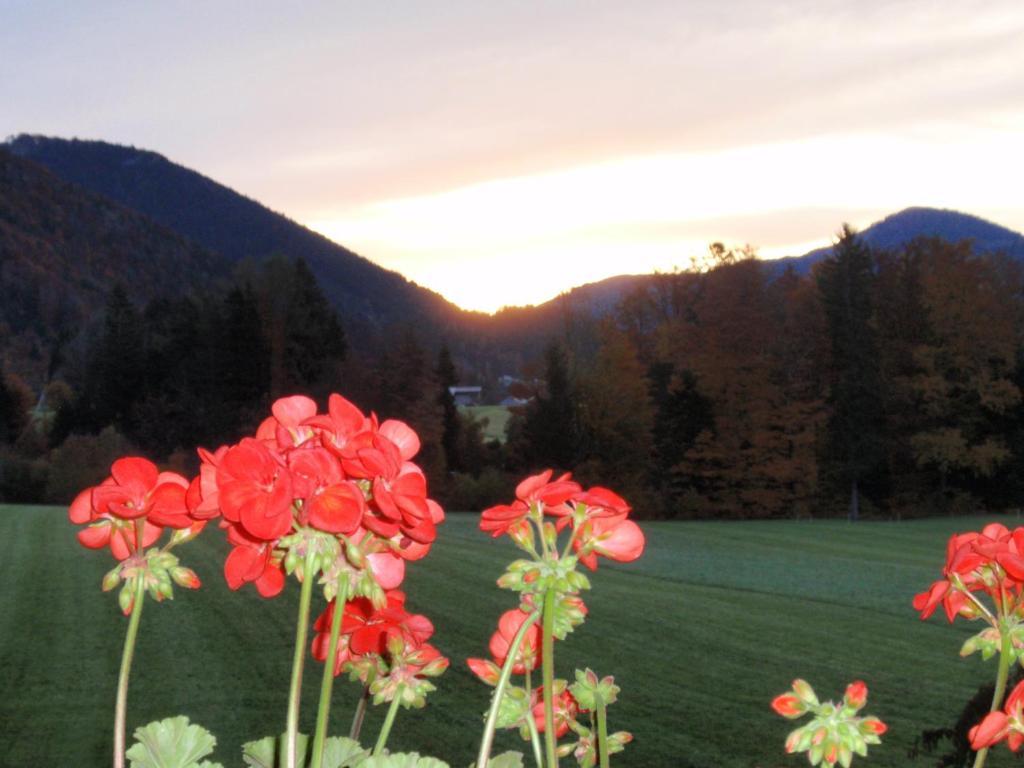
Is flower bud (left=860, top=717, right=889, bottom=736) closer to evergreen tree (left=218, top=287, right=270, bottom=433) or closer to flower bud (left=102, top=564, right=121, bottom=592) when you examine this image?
flower bud (left=102, top=564, right=121, bottom=592)

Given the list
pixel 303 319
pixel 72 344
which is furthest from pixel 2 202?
pixel 303 319

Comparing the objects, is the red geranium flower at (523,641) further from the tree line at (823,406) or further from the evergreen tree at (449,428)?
the evergreen tree at (449,428)

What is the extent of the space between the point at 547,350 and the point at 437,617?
23113 millimetres

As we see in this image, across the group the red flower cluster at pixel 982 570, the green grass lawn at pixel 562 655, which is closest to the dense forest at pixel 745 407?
the green grass lawn at pixel 562 655

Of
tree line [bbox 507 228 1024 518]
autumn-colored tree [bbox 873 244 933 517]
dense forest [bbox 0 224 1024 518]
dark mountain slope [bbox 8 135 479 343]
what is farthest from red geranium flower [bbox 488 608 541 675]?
dark mountain slope [bbox 8 135 479 343]

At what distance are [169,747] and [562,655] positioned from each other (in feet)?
33.6

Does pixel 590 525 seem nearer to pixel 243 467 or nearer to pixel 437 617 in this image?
pixel 243 467

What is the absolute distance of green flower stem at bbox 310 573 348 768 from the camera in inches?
30.0

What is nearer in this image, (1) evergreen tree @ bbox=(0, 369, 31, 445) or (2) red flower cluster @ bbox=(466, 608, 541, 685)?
(2) red flower cluster @ bbox=(466, 608, 541, 685)

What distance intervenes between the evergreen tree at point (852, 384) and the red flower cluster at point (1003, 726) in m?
35.8

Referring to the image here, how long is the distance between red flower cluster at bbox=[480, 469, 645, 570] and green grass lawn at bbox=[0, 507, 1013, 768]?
680cm

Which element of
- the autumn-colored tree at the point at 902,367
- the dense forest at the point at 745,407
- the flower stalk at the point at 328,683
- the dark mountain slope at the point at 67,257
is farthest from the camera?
the dark mountain slope at the point at 67,257

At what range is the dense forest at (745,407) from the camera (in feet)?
115

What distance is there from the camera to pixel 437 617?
44.2ft
